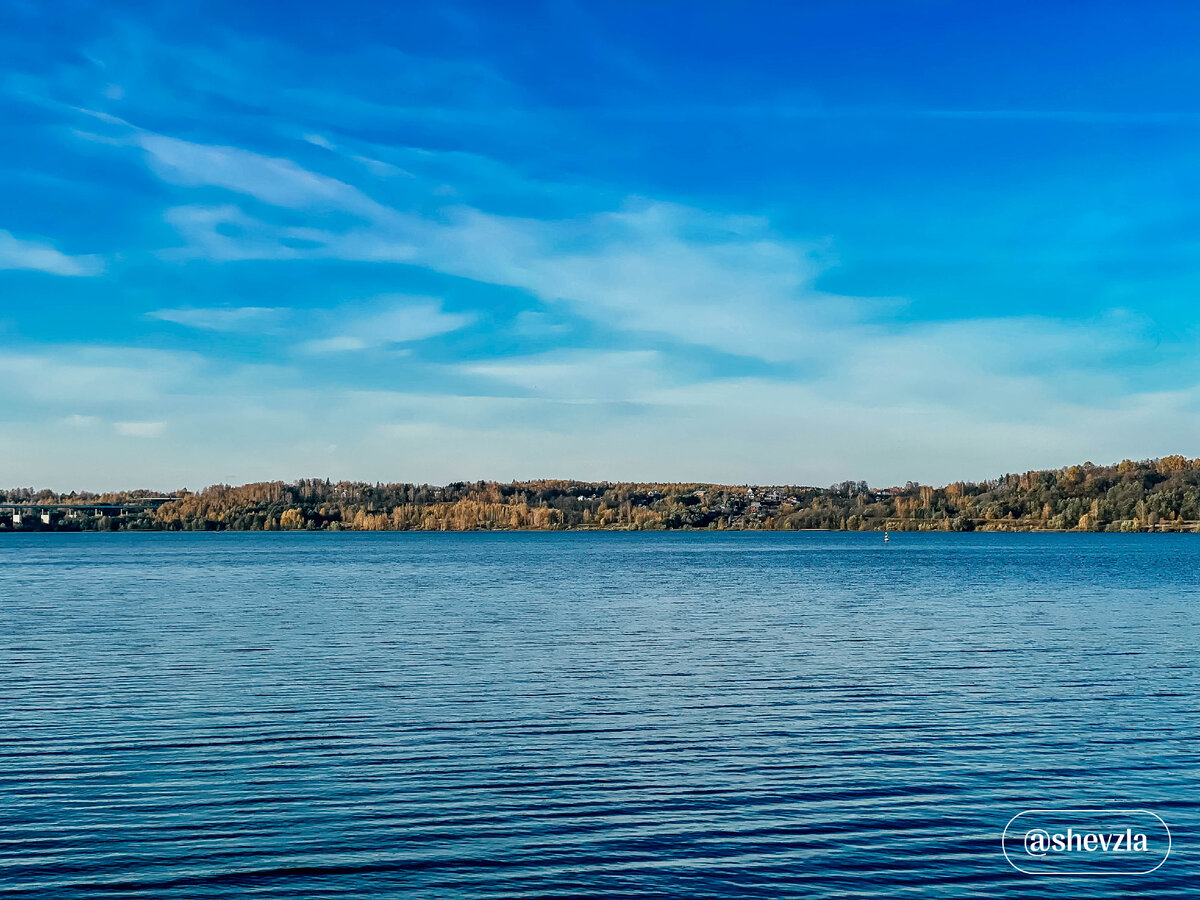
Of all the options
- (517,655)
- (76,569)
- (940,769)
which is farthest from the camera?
(76,569)

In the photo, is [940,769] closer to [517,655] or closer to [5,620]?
[517,655]

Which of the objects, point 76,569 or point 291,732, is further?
point 76,569

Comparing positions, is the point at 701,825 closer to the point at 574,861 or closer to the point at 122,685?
the point at 574,861

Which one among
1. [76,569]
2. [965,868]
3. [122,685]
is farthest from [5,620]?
[76,569]

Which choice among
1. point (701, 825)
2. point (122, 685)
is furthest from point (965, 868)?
point (122, 685)

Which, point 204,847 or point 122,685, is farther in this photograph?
point 122,685

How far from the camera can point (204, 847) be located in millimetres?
15453

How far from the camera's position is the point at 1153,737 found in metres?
22.7

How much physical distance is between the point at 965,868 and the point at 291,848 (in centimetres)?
930

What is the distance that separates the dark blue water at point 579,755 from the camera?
573 inches

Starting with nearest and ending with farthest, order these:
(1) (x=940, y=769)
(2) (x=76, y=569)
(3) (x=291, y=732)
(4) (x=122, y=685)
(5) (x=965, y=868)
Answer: (5) (x=965, y=868), (1) (x=940, y=769), (3) (x=291, y=732), (4) (x=122, y=685), (2) (x=76, y=569)

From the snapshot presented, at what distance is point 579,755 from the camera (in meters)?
21.1

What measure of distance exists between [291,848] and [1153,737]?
17429 mm

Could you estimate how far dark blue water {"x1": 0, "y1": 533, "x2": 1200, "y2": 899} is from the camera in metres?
14.6
